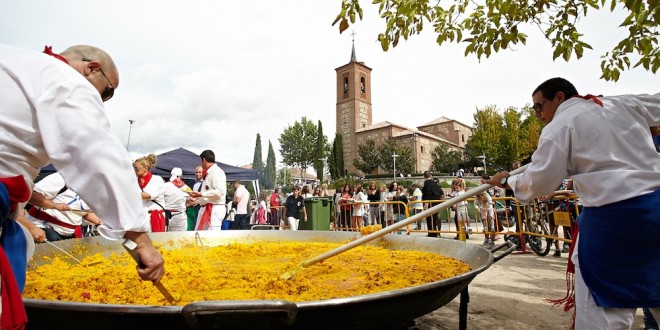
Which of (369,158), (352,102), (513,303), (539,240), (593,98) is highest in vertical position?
(352,102)

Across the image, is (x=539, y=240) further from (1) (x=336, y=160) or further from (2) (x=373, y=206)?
(1) (x=336, y=160)

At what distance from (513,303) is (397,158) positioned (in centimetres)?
4798

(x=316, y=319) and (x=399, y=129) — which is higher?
(x=399, y=129)

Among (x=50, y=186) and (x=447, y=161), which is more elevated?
(x=447, y=161)

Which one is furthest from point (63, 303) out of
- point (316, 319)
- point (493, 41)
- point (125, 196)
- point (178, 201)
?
point (178, 201)

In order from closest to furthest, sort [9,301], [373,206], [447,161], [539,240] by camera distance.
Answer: [9,301] → [539,240] → [373,206] → [447,161]

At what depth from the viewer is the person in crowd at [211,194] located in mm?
4891

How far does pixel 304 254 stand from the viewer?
2799 mm

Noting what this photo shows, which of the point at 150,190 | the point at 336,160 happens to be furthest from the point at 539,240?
the point at 336,160

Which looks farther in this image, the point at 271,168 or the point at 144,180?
the point at 271,168

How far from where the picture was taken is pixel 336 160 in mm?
57594

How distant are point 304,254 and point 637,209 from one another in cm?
207

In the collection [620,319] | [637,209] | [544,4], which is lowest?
[620,319]

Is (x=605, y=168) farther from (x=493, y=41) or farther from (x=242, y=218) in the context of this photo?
(x=242, y=218)
